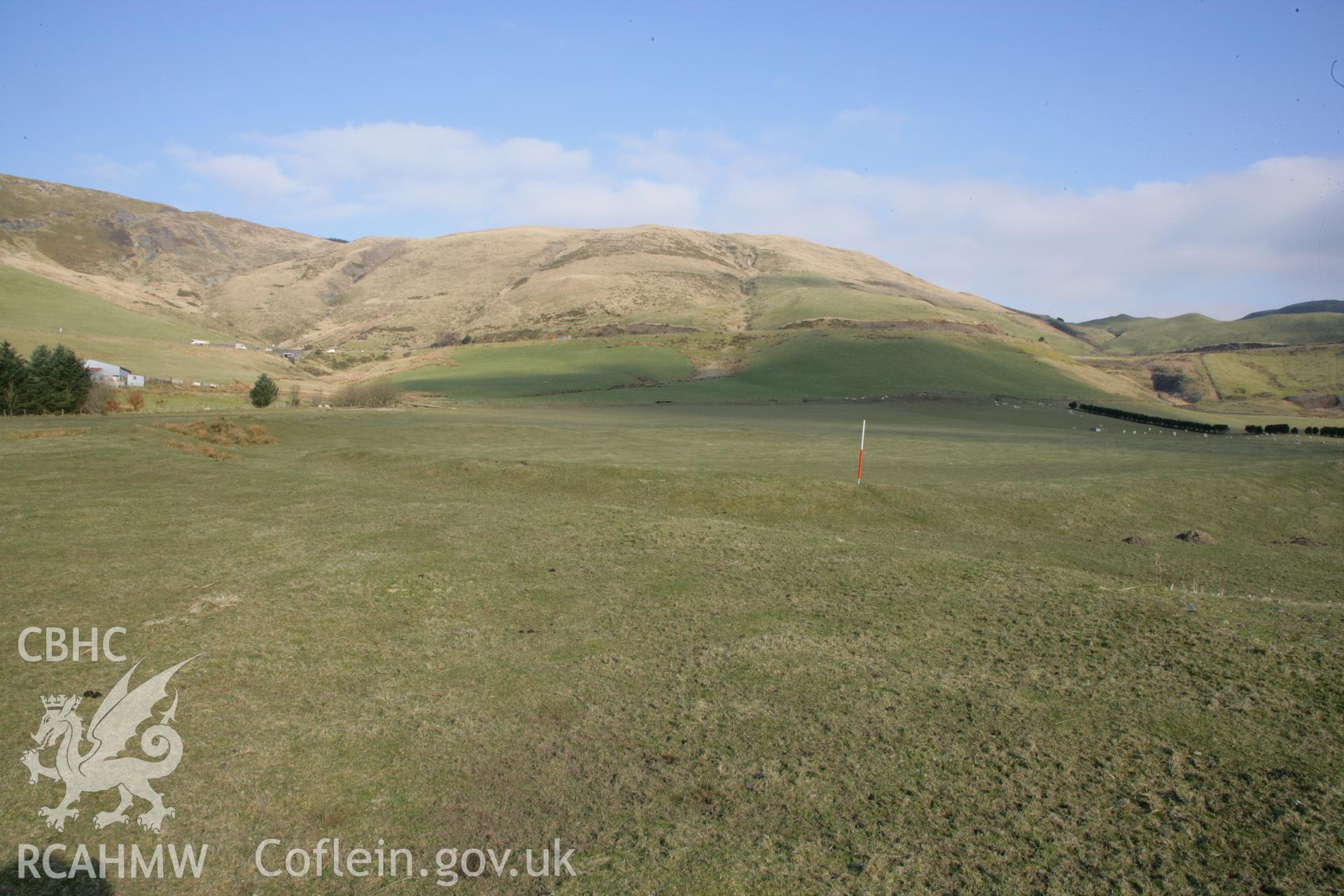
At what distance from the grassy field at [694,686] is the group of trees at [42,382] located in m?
24.0

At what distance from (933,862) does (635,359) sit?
9819 cm

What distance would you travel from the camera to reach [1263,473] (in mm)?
28828

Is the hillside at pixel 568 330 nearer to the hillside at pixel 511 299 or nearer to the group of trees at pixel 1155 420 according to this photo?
the hillside at pixel 511 299

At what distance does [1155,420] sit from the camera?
6662 cm

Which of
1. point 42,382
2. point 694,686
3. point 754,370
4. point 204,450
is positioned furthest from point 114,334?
point 694,686

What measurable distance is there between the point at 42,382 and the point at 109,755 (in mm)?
42050

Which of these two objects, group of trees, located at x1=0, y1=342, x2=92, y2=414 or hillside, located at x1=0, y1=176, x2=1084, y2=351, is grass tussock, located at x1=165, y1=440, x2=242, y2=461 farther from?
hillside, located at x1=0, y1=176, x2=1084, y2=351

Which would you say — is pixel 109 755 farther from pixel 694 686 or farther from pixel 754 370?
pixel 754 370

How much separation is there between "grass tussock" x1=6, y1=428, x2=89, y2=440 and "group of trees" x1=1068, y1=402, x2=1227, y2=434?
2764 inches

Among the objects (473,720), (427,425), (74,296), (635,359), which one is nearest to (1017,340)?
(635,359)

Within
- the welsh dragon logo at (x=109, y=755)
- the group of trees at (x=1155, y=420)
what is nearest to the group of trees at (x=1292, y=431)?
the group of trees at (x=1155, y=420)

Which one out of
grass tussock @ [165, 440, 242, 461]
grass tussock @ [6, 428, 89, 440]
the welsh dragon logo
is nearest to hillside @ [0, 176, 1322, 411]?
grass tussock @ [6, 428, 89, 440]

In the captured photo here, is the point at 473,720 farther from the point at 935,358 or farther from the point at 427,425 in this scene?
the point at 935,358

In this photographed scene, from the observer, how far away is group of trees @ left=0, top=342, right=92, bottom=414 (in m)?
38.1
